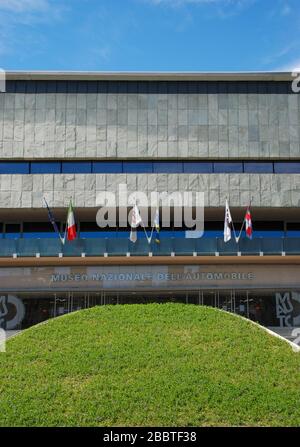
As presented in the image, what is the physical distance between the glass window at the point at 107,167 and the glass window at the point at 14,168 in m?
4.63

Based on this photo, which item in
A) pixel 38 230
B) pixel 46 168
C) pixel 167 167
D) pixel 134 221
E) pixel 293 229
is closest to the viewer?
pixel 134 221

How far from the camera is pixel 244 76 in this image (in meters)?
46.0

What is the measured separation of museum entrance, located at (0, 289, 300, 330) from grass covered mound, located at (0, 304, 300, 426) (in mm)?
8414

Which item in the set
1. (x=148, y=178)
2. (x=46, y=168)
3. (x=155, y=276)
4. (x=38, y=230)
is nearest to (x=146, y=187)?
(x=148, y=178)

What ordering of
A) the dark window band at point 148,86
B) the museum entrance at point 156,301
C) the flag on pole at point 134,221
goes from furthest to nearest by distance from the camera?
1. the dark window band at point 148,86
2. the museum entrance at point 156,301
3. the flag on pole at point 134,221

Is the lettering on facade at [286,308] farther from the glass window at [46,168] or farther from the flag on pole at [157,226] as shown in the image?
the glass window at [46,168]

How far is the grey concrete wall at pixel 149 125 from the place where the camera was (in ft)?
149

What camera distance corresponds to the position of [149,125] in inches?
1804

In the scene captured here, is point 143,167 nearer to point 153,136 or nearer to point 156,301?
point 153,136

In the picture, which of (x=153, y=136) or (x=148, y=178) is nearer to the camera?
(x=148, y=178)

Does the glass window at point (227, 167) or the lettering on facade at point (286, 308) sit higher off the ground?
the glass window at point (227, 167)

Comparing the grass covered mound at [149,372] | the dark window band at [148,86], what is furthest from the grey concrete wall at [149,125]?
the grass covered mound at [149,372]

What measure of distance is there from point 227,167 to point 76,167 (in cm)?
1023
